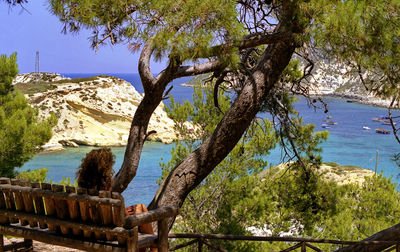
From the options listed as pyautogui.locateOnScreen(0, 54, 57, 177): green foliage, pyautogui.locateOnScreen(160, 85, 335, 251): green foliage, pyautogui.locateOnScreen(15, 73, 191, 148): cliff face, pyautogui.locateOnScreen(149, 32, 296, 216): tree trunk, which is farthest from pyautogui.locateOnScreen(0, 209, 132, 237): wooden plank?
pyautogui.locateOnScreen(15, 73, 191, 148): cliff face

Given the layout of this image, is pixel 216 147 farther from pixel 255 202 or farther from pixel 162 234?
pixel 255 202

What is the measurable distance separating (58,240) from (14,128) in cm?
765

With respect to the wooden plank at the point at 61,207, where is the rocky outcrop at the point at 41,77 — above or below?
above

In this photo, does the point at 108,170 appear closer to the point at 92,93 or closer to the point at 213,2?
the point at 213,2

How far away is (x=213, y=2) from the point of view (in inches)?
124

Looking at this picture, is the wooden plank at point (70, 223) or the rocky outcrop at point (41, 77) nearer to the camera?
the wooden plank at point (70, 223)

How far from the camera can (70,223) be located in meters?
2.43

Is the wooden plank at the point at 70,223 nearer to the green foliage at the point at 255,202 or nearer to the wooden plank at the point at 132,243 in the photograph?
the wooden plank at the point at 132,243

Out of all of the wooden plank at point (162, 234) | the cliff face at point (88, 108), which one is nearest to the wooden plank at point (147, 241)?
the wooden plank at point (162, 234)

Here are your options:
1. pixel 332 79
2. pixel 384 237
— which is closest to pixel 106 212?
pixel 384 237

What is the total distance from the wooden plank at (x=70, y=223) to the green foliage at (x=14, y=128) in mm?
7190

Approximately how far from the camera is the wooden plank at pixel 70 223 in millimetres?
2246

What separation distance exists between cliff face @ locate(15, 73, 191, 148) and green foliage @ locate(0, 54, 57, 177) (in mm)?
18596

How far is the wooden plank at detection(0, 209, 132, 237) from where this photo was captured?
2.25 metres
